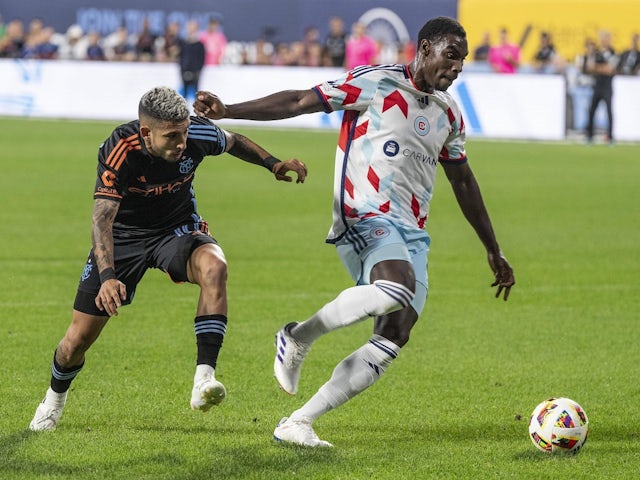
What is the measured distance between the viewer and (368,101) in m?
6.49

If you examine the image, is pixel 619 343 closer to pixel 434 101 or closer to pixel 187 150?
pixel 434 101

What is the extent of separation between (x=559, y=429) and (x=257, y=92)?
23182mm

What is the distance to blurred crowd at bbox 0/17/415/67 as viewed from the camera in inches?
1192

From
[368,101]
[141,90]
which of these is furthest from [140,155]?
[141,90]

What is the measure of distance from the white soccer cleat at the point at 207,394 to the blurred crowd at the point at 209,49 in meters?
24.0

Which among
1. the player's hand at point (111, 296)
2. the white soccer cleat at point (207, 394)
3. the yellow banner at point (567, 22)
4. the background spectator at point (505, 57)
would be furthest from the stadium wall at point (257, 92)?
the player's hand at point (111, 296)

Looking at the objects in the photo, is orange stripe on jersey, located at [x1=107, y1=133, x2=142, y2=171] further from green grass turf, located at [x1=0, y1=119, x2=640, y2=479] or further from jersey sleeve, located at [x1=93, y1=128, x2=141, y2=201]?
green grass turf, located at [x1=0, y1=119, x2=640, y2=479]

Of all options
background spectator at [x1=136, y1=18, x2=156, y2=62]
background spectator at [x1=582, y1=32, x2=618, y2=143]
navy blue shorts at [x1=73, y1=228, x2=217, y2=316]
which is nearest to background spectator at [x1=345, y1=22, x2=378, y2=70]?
background spectator at [x1=582, y1=32, x2=618, y2=143]

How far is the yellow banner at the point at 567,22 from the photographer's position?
36.0 meters

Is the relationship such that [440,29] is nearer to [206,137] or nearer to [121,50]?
[206,137]

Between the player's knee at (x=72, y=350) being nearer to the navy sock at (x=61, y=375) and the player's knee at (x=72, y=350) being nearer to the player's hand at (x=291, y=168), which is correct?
the navy sock at (x=61, y=375)

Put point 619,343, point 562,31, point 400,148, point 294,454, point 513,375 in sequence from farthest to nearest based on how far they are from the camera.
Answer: point 562,31
point 619,343
point 513,375
point 400,148
point 294,454

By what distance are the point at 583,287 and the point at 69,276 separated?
190 inches

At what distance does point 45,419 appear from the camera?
6.58m
